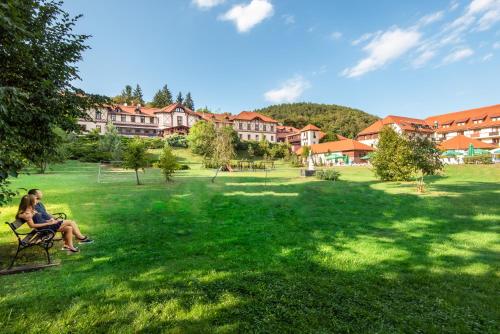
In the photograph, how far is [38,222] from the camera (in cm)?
626

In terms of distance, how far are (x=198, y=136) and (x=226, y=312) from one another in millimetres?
50929

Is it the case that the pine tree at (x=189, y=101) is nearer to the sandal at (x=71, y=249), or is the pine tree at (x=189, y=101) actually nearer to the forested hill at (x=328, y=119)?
the forested hill at (x=328, y=119)

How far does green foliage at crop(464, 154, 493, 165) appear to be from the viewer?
1419 inches

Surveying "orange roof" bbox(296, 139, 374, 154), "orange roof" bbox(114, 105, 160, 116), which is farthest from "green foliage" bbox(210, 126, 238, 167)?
"orange roof" bbox(114, 105, 160, 116)

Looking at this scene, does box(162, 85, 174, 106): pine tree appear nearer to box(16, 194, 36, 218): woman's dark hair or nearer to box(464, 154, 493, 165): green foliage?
box(464, 154, 493, 165): green foliage

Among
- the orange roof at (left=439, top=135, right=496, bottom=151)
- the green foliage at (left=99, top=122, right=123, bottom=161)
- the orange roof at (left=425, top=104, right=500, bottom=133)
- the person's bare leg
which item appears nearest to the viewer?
the person's bare leg

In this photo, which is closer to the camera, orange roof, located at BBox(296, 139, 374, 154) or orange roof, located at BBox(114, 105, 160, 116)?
orange roof, located at BBox(296, 139, 374, 154)

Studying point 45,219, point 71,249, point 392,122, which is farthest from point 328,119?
point 71,249

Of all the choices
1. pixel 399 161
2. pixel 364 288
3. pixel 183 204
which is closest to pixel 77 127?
pixel 183 204

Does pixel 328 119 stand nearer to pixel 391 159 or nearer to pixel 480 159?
pixel 480 159

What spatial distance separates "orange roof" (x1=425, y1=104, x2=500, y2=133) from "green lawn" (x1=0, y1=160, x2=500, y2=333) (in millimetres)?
75548

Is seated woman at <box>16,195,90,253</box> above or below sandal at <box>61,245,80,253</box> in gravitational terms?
above

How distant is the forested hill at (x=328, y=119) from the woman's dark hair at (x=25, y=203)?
291 ft

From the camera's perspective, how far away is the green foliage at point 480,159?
36031 millimetres
